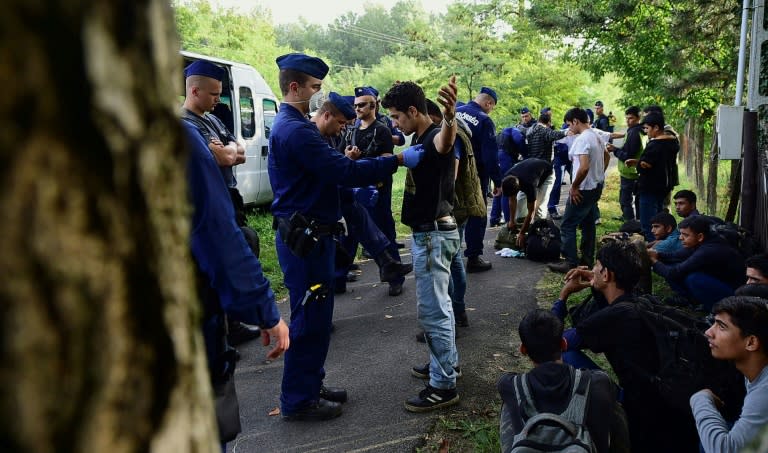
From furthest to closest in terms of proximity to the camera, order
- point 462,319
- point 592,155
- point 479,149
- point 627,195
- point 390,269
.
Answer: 1. point 627,195
2. point 479,149
3. point 592,155
4. point 390,269
5. point 462,319

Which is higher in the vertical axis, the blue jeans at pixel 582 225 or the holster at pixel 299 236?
the holster at pixel 299 236

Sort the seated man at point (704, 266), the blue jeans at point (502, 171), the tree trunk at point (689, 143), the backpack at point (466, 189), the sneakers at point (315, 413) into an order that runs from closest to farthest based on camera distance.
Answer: the sneakers at point (315, 413) < the seated man at point (704, 266) < the backpack at point (466, 189) < the blue jeans at point (502, 171) < the tree trunk at point (689, 143)

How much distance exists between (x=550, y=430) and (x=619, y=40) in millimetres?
9331

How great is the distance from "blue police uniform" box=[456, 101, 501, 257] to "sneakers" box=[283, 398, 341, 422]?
3.50m

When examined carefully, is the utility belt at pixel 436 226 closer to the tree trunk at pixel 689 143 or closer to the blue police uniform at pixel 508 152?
the blue police uniform at pixel 508 152

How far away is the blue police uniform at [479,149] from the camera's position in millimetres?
6762

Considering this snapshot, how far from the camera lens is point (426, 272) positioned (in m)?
3.71

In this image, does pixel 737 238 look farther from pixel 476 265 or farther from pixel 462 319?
pixel 476 265

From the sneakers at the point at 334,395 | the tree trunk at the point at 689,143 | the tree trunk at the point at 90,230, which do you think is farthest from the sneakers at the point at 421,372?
the tree trunk at the point at 689,143

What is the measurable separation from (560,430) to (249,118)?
359 inches

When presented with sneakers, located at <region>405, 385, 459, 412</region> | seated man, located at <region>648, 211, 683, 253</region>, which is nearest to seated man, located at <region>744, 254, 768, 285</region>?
seated man, located at <region>648, 211, 683, 253</region>

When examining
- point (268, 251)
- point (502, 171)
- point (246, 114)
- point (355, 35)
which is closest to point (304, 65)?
point (268, 251)

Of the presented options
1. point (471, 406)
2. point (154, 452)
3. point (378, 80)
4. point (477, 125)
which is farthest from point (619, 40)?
point (378, 80)

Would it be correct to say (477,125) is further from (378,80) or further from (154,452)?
(378,80)
